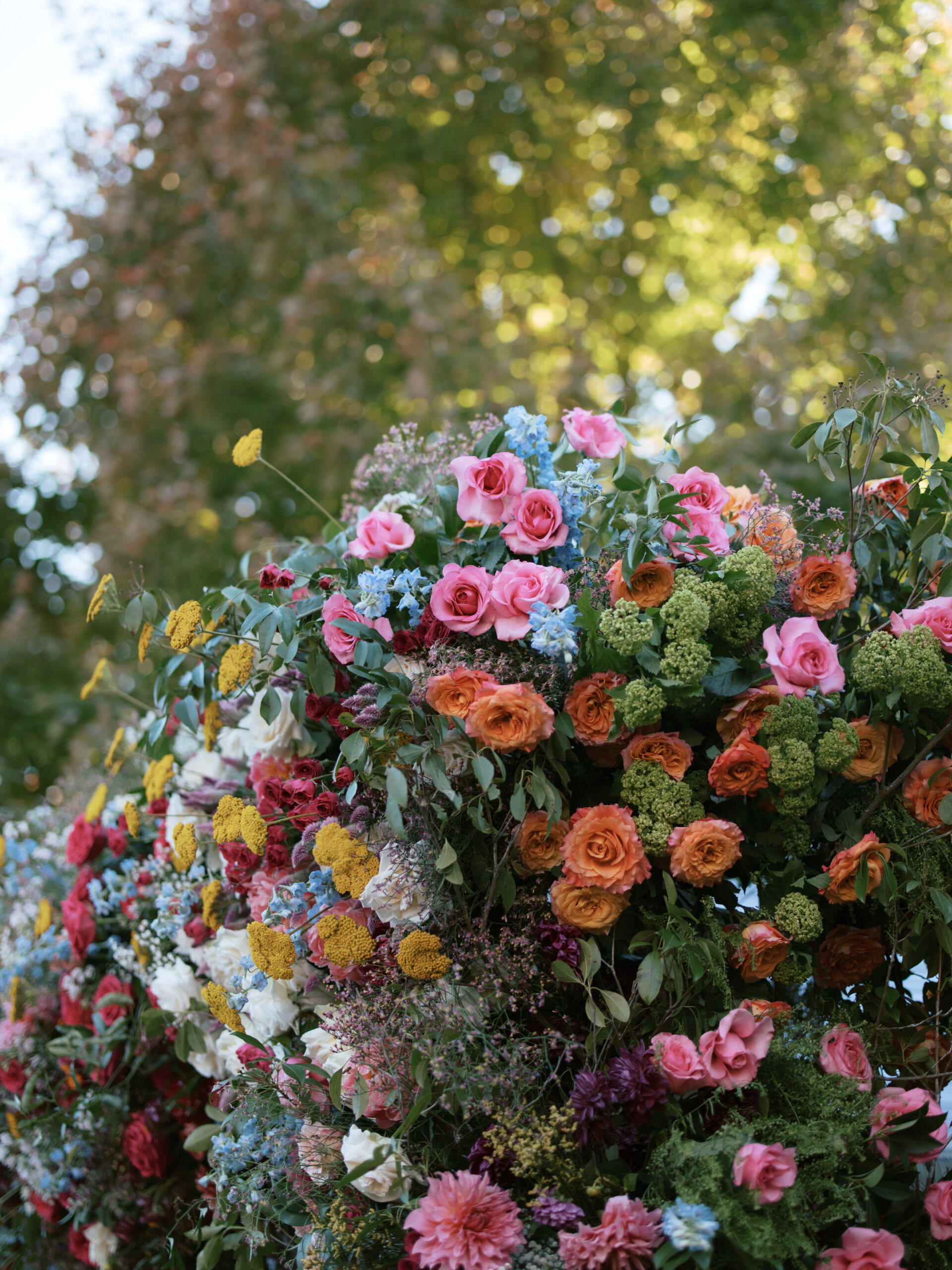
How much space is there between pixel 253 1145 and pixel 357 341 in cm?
416

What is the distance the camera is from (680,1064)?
117cm

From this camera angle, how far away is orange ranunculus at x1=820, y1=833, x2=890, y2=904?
1.23 meters

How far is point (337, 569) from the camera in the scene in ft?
5.09

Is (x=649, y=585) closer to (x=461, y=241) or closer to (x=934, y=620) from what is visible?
(x=934, y=620)

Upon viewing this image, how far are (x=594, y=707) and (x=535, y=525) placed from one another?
27cm

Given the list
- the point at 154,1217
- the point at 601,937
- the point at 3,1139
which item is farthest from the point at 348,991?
the point at 3,1139

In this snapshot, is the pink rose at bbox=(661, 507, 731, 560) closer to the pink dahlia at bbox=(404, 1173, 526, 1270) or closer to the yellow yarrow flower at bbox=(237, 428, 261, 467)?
the yellow yarrow flower at bbox=(237, 428, 261, 467)

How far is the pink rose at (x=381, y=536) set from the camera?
148 cm

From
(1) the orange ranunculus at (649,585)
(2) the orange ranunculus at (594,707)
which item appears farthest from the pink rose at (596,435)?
(2) the orange ranunculus at (594,707)

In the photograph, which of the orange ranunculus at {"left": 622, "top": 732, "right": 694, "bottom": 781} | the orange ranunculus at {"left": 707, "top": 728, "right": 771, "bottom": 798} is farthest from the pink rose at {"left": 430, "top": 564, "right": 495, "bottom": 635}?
the orange ranunculus at {"left": 707, "top": 728, "right": 771, "bottom": 798}

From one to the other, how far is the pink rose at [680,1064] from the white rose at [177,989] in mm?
818

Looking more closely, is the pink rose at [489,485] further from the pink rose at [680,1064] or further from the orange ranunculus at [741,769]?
the pink rose at [680,1064]

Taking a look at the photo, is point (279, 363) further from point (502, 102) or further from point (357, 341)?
point (502, 102)

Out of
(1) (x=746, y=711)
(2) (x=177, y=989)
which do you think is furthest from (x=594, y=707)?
(2) (x=177, y=989)
